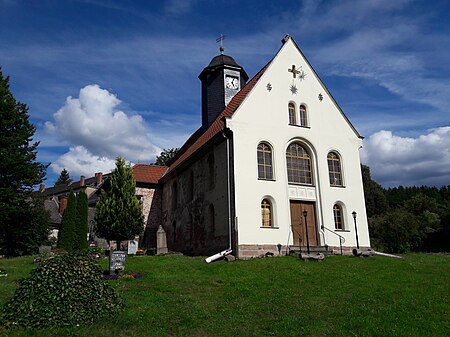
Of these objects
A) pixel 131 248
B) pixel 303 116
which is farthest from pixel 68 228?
pixel 303 116

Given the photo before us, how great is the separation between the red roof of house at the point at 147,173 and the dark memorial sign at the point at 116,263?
54.9 feet

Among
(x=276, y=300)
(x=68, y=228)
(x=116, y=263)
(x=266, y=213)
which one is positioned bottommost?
(x=276, y=300)

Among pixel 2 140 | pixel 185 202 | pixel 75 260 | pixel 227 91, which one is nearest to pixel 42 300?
pixel 75 260

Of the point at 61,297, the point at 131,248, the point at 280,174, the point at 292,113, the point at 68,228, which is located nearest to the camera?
the point at 61,297

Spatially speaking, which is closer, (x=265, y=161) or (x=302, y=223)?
(x=302, y=223)

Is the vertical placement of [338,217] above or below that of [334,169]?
below

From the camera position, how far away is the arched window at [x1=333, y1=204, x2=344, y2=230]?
22391 mm

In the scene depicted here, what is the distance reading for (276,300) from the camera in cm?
1143

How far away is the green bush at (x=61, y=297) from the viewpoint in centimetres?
878

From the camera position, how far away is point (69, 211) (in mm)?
31656

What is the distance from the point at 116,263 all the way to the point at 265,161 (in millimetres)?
9828

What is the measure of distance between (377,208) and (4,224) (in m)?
49.0

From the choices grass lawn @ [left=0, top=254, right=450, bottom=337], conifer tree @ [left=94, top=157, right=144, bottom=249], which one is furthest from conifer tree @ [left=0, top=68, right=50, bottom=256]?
grass lawn @ [left=0, top=254, right=450, bottom=337]

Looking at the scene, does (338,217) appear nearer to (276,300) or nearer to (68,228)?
(276,300)
